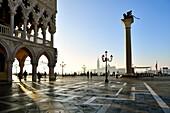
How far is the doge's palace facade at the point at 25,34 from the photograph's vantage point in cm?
2023

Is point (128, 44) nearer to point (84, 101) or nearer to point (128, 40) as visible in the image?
point (128, 40)

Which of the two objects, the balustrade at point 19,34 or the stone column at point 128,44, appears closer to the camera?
the balustrade at point 19,34

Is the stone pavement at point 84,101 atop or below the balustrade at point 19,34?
below

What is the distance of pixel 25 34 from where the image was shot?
22.7 metres

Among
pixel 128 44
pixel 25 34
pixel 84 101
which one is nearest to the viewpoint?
pixel 84 101

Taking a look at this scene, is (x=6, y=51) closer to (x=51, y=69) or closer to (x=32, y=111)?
(x=51, y=69)

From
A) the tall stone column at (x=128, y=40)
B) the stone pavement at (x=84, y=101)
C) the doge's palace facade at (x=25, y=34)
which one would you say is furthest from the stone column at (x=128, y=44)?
the stone pavement at (x=84, y=101)

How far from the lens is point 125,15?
39906 mm

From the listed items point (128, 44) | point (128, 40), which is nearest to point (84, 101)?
point (128, 44)

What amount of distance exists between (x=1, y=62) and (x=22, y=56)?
6.27m

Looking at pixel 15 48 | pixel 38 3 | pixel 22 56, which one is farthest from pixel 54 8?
pixel 15 48

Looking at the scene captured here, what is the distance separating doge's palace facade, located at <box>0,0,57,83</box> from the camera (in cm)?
2023

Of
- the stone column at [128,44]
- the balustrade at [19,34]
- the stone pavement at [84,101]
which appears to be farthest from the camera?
the stone column at [128,44]

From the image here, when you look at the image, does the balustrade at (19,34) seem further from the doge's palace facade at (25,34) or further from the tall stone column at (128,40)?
the tall stone column at (128,40)
